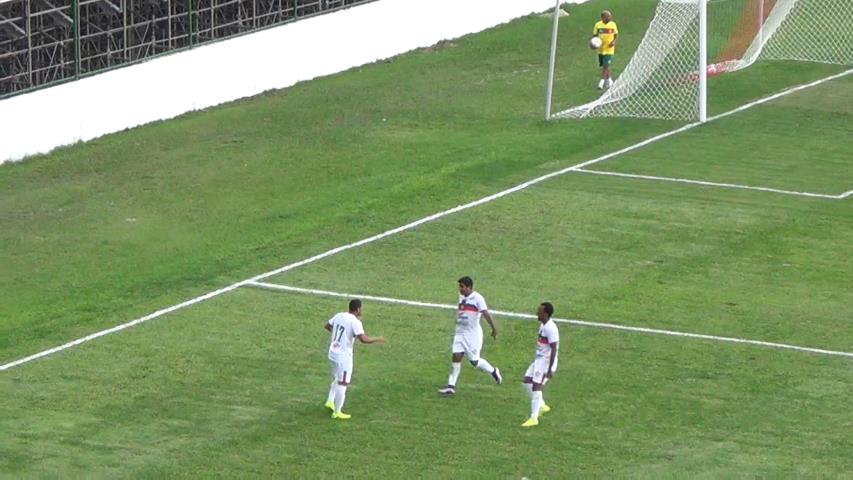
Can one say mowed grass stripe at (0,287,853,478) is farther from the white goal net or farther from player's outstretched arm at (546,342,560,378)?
the white goal net

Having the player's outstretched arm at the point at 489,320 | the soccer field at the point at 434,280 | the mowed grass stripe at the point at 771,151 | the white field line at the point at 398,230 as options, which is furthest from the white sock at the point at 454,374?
the mowed grass stripe at the point at 771,151

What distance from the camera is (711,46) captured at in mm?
40750

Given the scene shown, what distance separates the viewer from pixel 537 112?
3803cm

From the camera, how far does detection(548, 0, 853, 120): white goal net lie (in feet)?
124

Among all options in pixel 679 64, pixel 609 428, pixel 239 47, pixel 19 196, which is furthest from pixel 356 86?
pixel 609 428

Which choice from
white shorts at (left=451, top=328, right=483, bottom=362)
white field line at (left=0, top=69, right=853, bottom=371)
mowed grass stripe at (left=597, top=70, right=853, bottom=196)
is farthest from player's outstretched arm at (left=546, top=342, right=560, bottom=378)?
mowed grass stripe at (left=597, top=70, right=853, bottom=196)

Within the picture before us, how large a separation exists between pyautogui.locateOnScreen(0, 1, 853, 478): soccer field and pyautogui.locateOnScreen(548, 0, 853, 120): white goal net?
0.70 metres

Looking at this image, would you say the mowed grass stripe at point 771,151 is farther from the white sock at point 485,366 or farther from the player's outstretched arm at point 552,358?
the player's outstretched arm at point 552,358

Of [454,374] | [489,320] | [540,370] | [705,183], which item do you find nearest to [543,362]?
[540,370]

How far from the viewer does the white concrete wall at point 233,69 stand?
113ft

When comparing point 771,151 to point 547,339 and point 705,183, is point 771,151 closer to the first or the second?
point 705,183

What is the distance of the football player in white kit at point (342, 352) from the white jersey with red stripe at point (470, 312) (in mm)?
1244

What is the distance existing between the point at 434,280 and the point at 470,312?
16.6ft

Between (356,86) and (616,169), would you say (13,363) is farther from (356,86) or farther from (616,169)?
(356,86)
